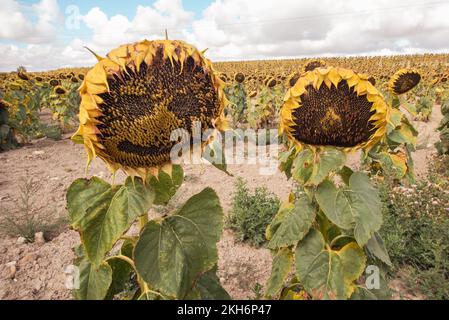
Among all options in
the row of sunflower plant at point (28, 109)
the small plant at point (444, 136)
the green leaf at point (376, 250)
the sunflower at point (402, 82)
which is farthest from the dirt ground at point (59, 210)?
the sunflower at point (402, 82)

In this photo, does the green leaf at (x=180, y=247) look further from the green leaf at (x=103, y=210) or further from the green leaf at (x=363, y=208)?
the green leaf at (x=363, y=208)

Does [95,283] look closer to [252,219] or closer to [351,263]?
[351,263]

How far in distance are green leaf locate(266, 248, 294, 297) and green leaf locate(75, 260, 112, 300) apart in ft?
3.14

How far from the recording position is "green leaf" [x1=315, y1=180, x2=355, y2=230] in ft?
5.17

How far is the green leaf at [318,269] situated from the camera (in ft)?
5.21

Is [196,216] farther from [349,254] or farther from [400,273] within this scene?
[400,273]

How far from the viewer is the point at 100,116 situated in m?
0.94

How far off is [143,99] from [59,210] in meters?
3.97

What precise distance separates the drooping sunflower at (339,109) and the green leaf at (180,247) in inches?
31.0

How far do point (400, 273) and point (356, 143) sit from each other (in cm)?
181

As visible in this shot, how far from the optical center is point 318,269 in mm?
1649

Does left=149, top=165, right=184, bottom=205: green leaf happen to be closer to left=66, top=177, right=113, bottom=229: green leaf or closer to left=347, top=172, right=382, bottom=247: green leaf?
left=66, top=177, right=113, bottom=229: green leaf

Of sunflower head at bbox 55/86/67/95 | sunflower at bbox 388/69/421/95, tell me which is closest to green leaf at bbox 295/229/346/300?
sunflower at bbox 388/69/421/95
